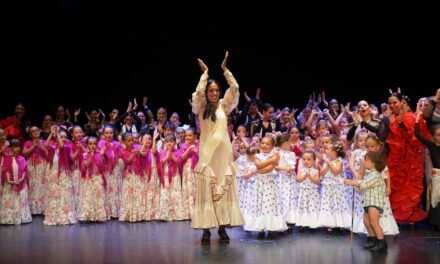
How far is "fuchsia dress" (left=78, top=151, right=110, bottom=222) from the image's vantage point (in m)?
6.23

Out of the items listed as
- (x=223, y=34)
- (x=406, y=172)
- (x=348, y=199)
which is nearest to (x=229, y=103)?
(x=348, y=199)

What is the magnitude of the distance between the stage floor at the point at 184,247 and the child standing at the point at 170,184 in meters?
0.60

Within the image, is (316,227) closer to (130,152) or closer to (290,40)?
(130,152)

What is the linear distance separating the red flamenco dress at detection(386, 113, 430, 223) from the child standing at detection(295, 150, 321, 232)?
990 mm

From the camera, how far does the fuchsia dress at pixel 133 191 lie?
6.30 meters

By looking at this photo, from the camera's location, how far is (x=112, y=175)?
6.63 meters

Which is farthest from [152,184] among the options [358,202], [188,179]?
[358,202]

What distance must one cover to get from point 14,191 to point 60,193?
0.66 m

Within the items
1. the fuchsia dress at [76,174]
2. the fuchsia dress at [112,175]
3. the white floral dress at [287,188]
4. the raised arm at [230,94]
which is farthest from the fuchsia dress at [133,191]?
the raised arm at [230,94]

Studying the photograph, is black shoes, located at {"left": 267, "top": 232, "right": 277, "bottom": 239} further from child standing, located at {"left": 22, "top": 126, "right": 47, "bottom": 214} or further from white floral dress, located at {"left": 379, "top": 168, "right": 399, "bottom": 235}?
child standing, located at {"left": 22, "top": 126, "right": 47, "bottom": 214}

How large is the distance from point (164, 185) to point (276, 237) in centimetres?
206

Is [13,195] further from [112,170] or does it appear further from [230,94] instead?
[230,94]

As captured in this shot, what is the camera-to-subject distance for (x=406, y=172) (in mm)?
5543

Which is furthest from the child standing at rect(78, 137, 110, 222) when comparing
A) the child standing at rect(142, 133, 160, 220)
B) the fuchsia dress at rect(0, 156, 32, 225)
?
the fuchsia dress at rect(0, 156, 32, 225)
